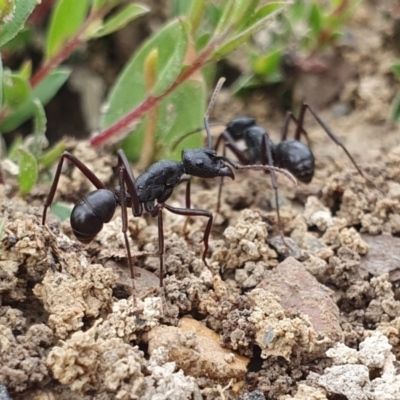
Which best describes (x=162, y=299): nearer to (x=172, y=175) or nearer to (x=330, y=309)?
(x=330, y=309)

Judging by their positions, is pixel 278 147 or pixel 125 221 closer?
pixel 125 221

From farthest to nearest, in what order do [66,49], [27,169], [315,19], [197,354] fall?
1. [315,19]
2. [66,49]
3. [27,169]
4. [197,354]

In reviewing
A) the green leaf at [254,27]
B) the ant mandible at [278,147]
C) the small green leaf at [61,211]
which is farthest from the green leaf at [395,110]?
the small green leaf at [61,211]

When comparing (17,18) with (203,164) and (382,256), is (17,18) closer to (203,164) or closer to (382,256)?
(203,164)

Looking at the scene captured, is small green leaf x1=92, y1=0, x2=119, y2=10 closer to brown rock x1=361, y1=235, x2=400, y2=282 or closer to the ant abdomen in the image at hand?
the ant abdomen

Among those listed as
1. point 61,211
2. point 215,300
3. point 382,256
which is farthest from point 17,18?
point 382,256

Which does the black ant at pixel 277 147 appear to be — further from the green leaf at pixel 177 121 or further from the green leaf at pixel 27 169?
the green leaf at pixel 27 169

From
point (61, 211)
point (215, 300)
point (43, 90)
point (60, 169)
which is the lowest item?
point (215, 300)
